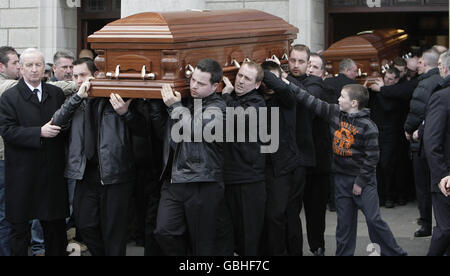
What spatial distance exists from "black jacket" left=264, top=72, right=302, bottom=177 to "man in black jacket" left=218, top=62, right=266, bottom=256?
21cm

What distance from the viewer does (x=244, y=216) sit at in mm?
6059

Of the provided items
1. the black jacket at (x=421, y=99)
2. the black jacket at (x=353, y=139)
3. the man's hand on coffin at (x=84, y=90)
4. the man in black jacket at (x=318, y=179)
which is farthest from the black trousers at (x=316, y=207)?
the man's hand on coffin at (x=84, y=90)

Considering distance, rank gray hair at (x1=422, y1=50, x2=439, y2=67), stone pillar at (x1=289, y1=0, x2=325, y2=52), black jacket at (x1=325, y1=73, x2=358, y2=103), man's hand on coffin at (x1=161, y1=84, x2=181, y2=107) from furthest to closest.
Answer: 1. stone pillar at (x1=289, y1=0, x2=325, y2=52)
2. black jacket at (x1=325, y1=73, x2=358, y2=103)
3. gray hair at (x1=422, y1=50, x2=439, y2=67)
4. man's hand on coffin at (x1=161, y1=84, x2=181, y2=107)

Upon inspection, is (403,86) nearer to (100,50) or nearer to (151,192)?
(151,192)

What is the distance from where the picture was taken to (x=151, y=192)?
6.63m

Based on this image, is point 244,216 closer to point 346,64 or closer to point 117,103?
point 117,103

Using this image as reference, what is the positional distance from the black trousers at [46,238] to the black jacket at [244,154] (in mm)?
1513

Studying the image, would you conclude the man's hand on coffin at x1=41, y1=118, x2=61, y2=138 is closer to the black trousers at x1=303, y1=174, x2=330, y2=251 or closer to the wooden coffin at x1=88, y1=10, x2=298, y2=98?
the wooden coffin at x1=88, y1=10, x2=298, y2=98

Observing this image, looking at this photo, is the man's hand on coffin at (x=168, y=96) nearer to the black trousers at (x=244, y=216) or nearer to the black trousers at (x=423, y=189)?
the black trousers at (x=244, y=216)

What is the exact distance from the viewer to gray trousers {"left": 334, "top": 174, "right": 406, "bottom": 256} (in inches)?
252

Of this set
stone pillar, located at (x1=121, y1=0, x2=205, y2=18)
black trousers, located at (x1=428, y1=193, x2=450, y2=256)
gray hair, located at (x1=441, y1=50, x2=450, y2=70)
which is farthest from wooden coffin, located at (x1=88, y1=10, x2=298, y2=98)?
stone pillar, located at (x1=121, y1=0, x2=205, y2=18)

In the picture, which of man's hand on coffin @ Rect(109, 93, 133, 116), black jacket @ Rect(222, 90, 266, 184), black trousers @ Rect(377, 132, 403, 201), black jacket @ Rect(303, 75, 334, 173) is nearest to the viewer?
man's hand on coffin @ Rect(109, 93, 133, 116)

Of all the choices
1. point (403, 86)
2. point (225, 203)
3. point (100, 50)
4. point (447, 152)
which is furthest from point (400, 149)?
point (100, 50)
